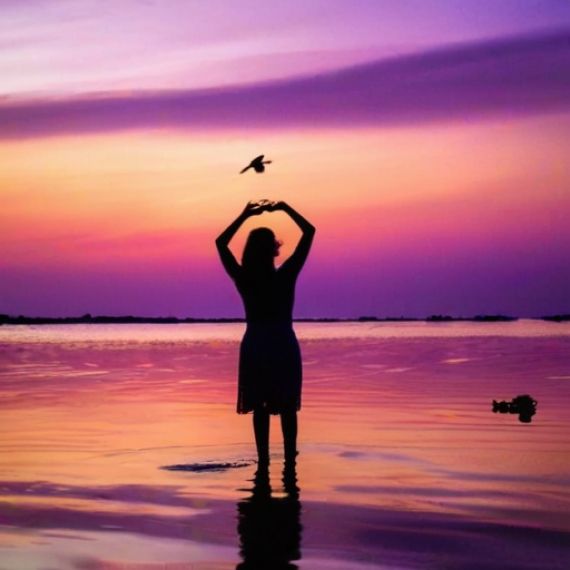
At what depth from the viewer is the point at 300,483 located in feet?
29.4

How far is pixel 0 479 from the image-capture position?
935 cm

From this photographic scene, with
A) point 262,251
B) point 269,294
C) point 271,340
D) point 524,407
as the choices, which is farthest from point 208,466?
Result: point 524,407

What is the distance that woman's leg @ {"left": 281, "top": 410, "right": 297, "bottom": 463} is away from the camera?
9523 mm

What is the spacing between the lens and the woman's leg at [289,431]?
375 inches

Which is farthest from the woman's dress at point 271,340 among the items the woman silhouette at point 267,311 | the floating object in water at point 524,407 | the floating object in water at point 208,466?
the floating object in water at point 524,407

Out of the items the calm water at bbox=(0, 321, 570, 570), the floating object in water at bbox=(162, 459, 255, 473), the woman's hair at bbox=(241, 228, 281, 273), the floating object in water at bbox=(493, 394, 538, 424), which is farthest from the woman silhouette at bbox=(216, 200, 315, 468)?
the floating object in water at bbox=(493, 394, 538, 424)

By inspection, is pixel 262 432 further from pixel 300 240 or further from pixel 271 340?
pixel 300 240

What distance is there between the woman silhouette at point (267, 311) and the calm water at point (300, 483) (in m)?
0.67

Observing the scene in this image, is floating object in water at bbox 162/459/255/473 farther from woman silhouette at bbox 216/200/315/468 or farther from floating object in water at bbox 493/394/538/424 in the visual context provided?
floating object in water at bbox 493/394/538/424

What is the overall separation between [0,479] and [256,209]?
3008 mm

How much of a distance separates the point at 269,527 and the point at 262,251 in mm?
2878

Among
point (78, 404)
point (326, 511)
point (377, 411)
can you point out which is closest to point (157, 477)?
point (326, 511)

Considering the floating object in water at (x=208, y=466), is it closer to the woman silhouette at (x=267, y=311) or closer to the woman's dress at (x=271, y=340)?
the woman silhouette at (x=267, y=311)

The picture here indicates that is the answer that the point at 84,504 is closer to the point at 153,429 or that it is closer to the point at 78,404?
the point at 153,429
